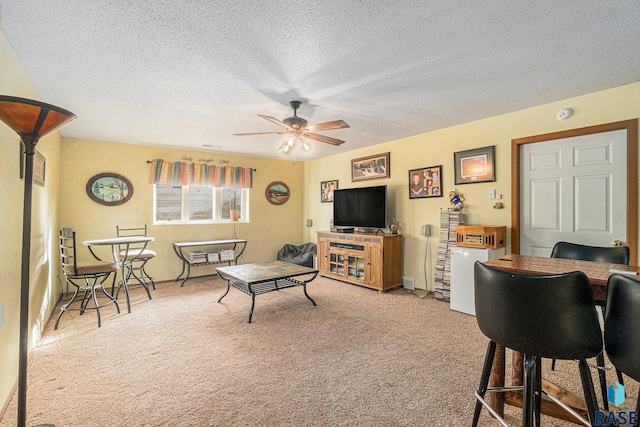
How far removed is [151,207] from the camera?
192 inches

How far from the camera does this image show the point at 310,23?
176 centimetres

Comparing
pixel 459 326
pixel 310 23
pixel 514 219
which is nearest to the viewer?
pixel 310 23

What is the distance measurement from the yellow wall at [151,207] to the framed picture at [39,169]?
1.53 metres

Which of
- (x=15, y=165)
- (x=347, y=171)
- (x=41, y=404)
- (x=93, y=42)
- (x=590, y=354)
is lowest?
(x=41, y=404)

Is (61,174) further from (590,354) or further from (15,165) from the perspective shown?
(590,354)

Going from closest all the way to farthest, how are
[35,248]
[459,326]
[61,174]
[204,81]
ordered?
1. [204,81]
2. [35,248]
3. [459,326]
4. [61,174]

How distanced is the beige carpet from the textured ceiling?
2.33 m

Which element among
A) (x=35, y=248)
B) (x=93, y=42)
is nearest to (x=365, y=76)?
(x=93, y=42)

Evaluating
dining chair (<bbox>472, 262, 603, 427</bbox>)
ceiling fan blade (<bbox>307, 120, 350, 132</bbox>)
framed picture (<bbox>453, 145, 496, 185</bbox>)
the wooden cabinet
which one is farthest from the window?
dining chair (<bbox>472, 262, 603, 427</bbox>)

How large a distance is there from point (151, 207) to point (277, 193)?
238 cm

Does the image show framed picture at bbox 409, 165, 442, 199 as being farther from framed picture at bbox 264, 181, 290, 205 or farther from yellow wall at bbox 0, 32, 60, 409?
yellow wall at bbox 0, 32, 60, 409

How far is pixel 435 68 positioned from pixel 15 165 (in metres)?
3.18

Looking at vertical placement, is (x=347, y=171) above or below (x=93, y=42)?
below

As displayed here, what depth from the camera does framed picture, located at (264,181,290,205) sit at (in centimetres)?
608
